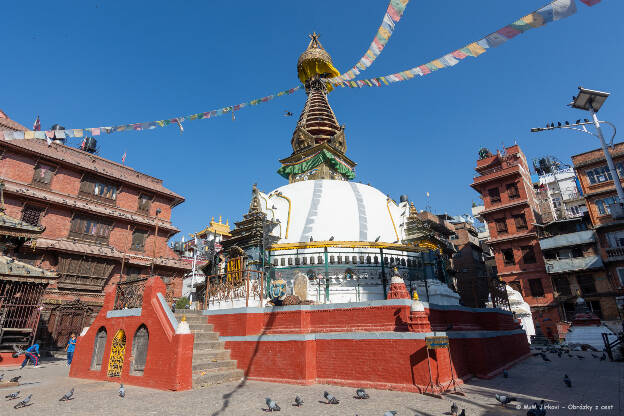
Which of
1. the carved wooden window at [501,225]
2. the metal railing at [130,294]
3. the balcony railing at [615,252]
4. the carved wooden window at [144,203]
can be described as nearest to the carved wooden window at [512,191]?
the carved wooden window at [501,225]

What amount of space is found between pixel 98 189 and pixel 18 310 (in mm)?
12993

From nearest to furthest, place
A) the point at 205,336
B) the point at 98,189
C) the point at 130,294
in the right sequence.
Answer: the point at 205,336
the point at 130,294
the point at 98,189

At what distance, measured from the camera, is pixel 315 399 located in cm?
829

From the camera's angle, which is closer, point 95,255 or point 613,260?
point 95,255

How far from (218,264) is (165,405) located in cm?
1003

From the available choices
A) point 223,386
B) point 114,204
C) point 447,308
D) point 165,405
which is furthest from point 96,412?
point 114,204

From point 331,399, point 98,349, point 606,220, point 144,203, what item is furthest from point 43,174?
point 606,220

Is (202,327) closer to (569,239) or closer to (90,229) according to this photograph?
(90,229)

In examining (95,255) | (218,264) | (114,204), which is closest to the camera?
(218,264)

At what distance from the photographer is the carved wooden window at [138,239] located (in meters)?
28.4

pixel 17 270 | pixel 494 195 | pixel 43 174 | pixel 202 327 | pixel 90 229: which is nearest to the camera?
pixel 202 327

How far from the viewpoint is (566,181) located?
43125 mm

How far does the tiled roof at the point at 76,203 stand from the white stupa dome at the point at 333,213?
14.0 meters

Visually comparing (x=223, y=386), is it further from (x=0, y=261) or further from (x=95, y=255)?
(x=95, y=255)
